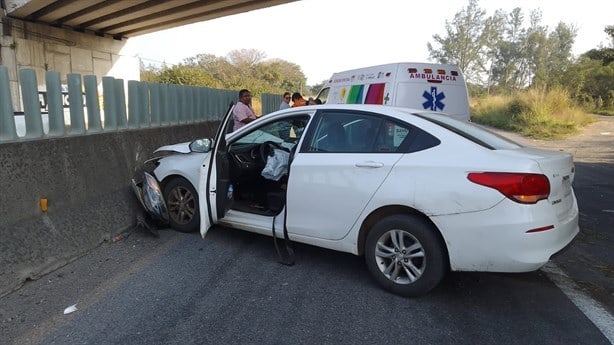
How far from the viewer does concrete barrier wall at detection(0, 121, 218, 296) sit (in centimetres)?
388

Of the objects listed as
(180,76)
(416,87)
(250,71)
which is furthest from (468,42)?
(416,87)

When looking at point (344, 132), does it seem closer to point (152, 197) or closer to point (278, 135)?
point (278, 135)

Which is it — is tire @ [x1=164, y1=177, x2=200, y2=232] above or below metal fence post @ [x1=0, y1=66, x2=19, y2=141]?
below

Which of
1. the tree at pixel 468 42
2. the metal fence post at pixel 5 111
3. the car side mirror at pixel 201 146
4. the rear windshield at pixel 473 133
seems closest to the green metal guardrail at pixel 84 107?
the metal fence post at pixel 5 111

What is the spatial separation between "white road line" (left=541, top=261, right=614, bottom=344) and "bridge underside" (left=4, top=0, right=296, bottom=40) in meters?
16.1

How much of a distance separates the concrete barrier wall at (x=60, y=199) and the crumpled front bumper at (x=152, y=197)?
0.26 meters

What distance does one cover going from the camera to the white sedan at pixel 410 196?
3246 mm

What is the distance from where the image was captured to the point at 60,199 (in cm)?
450

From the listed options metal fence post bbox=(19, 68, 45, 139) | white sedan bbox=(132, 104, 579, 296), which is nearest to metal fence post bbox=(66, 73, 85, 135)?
metal fence post bbox=(19, 68, 45, 139)

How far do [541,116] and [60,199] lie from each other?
23971 millimetres

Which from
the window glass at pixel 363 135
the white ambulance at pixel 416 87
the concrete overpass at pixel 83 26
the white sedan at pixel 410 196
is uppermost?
the concrete overpass at pixel 83 26

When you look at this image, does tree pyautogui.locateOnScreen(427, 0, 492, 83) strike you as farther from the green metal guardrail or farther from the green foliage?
the green metal guardrail

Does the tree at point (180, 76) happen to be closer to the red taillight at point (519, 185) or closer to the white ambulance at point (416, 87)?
the white ambulance at point (416, 87)

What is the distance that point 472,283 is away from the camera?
401 centimetres
